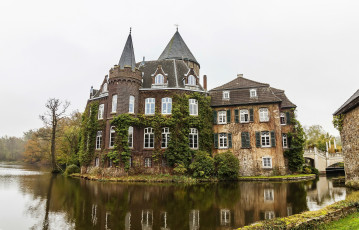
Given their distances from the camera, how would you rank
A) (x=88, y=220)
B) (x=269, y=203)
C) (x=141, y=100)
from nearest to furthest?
(x=88, y=220)
(x=269, y=203)
(x=141, y=100)

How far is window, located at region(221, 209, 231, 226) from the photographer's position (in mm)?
8345

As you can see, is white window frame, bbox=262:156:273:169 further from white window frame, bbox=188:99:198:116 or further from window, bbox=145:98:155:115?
window, bbox=145:98:155:115

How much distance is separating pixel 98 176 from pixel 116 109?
7.09m

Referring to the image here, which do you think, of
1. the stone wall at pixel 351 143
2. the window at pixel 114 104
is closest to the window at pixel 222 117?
the stone wall at pixel 351 143

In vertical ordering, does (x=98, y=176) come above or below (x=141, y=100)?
below

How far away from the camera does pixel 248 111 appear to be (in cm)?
2689

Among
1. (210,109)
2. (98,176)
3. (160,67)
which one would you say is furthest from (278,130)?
(98,176)

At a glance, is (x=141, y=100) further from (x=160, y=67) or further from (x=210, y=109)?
(x=210, y=109)

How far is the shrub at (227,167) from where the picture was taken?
2367cm

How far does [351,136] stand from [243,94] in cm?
1281

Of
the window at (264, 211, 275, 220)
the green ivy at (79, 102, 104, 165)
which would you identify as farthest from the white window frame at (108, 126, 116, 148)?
the window at (264, 211, 275, 220)

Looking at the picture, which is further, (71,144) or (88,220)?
(71,144)

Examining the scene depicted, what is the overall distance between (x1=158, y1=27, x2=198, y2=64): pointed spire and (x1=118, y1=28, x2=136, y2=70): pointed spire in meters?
7.68

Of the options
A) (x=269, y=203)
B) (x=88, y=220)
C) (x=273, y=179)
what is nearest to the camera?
(x=88, y=220)
